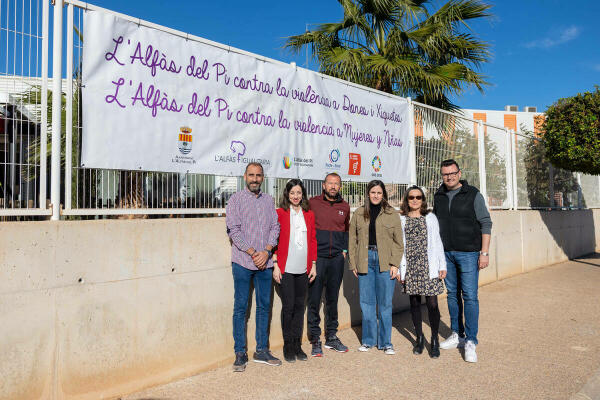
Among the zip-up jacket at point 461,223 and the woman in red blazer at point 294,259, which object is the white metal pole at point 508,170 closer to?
the zip-up jacket at point 461,223

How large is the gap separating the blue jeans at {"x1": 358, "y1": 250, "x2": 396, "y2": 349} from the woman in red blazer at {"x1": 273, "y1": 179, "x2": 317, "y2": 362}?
0.65m

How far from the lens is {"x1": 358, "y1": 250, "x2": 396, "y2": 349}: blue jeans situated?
4.63 m

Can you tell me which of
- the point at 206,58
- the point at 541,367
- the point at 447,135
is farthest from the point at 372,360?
the point at 447,135

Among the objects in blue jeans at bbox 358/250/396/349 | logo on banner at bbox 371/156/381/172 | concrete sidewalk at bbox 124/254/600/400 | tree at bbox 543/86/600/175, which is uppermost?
tree at bbox 543/86/600/175

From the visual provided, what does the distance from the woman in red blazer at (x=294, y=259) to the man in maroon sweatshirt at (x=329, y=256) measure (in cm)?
A: 17

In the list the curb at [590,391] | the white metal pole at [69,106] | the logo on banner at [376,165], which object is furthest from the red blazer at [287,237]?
the curb at [590,391]

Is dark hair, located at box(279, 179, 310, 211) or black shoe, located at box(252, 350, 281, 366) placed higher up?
dark hair, located at box(279, 179, 310, 211)

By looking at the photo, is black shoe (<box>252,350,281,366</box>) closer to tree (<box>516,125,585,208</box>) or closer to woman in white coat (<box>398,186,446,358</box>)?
woman in white coat (<box>398,186,446,358</box>)

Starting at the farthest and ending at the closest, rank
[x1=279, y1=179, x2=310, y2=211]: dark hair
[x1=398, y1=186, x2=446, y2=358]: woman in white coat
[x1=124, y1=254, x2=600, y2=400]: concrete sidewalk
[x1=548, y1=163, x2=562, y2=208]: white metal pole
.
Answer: [x1=548, y1=163, x2=562, y2=208]: white metal pole
[x1=398, y1=186, x2=446, y2=358]: woman in white coat
[x1=279, y1=179, x2=310, y2=211]: dark hair
[x1=124, y1=254, x2=600, y2=400]: concrete sidewalk

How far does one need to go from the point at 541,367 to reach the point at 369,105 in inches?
149

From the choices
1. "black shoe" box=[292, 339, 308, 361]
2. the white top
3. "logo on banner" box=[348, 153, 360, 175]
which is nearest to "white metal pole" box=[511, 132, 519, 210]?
"logo on banner" box=[348, 153, 360, 175]

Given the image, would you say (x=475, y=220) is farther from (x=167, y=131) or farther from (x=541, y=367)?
(x=167, y=131)

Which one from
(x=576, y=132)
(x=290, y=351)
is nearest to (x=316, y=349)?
(x=290, y=351)

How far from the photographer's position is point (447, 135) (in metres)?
7.80
